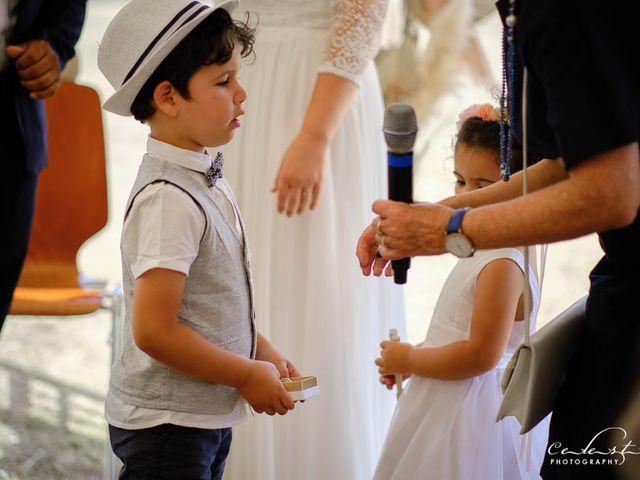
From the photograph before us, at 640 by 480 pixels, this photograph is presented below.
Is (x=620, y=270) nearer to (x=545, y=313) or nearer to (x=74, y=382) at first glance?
(x=74, y=382)

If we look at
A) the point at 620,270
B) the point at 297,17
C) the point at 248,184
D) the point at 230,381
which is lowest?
the point at 230,381

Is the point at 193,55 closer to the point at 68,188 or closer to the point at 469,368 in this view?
the point at 469,368

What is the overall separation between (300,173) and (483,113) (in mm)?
547

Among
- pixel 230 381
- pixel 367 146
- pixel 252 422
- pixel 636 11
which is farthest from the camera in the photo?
pixel 367 146

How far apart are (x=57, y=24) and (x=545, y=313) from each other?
3293mm

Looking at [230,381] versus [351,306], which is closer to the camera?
[230,381]

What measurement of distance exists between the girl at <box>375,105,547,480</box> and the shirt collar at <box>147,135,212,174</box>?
0.71 meters

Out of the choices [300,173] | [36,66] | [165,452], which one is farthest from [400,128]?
[36,66]

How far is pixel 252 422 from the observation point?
8.04ft

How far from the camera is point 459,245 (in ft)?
4.67

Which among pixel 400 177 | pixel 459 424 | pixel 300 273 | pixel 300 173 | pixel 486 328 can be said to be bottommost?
pixel 459 424

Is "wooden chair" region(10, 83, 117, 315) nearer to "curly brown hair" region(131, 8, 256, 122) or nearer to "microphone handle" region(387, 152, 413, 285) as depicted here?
"curly brown hair" region(131, 8, 256, 122)

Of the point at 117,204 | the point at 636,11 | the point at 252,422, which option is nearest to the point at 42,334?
the point at 117,204

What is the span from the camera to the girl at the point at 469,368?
1956 millimetres
